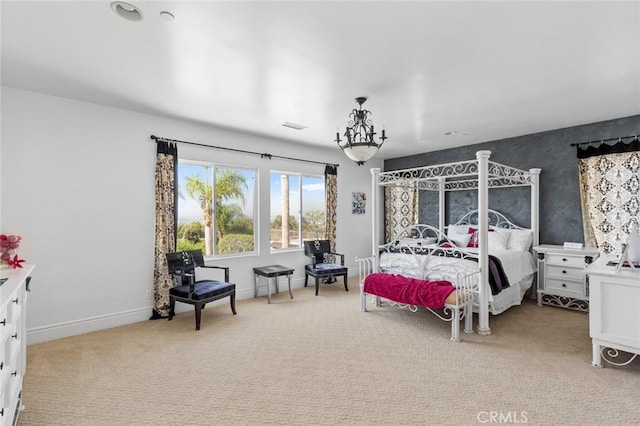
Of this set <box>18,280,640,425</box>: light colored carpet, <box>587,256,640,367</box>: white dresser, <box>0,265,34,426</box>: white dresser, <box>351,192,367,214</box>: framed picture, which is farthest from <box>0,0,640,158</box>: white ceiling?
<box>351,192,367,214</box>: framed picture

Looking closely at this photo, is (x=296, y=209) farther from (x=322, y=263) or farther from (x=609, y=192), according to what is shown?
(x=609, y=192)

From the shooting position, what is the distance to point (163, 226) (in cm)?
423

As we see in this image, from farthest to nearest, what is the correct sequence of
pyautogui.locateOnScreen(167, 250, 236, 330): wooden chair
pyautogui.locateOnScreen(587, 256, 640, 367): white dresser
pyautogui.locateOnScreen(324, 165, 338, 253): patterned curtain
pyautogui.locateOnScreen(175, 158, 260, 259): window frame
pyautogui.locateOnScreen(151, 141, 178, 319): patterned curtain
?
pyautogui.locateOnScreen(324, 165, 338, 253): patterned curtain, pyautogui.locateOnScreen(175, 158, 260, 259): window frame, pyautogui.locateOnScreen(151, 141, 178, 319): patterned curtain, pyautogui.locateOnScreen(167, 250, 236, 330): wooden chair, pyautogui.locateOnScreen(587, 256, 640, 367): white dresser

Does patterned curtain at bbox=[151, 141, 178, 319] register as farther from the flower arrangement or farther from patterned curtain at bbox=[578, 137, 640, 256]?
patterned curtain at bbox=[578, 137, 640, 256]

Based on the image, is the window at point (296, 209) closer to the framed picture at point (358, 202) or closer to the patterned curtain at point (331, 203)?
the patterned curtain at point (331, 203)

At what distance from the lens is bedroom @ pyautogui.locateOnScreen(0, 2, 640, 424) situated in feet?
10.9

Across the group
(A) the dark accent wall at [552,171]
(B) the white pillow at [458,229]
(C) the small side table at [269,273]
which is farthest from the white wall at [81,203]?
(A) the dark accent wall at [552,171]

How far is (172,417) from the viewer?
84.4 inches

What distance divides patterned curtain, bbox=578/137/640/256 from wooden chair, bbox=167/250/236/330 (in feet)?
17.3

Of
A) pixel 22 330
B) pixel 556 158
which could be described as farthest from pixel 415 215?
pixel 22 330

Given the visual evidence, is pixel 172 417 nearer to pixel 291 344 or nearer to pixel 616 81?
pixel 291 344

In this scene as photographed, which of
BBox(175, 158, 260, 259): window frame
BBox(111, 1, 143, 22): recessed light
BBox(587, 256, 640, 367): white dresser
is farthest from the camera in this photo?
BBox(175, 158, 260, 259): window frame

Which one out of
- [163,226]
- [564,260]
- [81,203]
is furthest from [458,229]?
[81,203]

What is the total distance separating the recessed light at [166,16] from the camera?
6.72 feet
